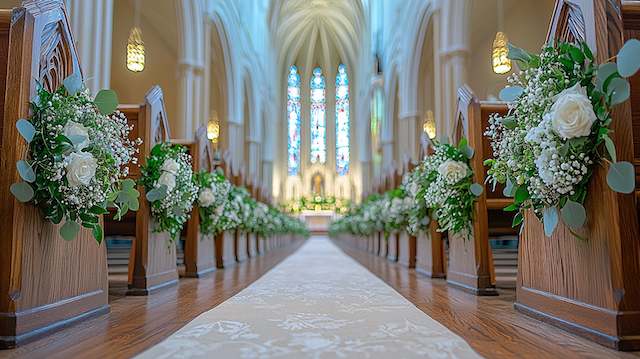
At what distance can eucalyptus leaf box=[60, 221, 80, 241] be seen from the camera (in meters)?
2.26

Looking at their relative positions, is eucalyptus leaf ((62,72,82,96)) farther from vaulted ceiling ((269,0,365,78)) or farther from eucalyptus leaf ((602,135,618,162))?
vaulted ceiling ((269,0,365,78))

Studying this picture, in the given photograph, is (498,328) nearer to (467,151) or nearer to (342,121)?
(467,151)

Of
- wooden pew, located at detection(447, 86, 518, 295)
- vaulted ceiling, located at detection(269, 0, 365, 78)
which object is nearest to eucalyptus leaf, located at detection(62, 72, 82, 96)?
wooden pew, located at detection(447, 86, 518, 295)

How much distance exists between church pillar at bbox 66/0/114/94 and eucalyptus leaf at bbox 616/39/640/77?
5.17m

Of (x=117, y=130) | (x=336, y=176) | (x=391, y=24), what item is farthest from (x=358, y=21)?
(x=117, y=130)

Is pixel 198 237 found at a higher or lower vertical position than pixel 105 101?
lower

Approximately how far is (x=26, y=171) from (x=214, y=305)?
1379mm

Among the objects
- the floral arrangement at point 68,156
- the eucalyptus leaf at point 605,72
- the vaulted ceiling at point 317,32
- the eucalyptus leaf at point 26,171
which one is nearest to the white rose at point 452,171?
the eucalyptus leaf at point 605,72

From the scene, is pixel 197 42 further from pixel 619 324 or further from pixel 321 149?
pixel 321 149

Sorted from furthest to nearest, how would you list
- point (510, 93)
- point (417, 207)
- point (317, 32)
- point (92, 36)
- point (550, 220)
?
1. point (317, 32)
2. point (92, 36)
3. point (417, 207)
4. point (510, 93)
5. point (550, 220)

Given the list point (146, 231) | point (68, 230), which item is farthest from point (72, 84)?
point (146, 231)

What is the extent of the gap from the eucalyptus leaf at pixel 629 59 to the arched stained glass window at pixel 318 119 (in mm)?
26997

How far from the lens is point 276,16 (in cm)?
2377

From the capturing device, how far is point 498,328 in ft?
7.93
